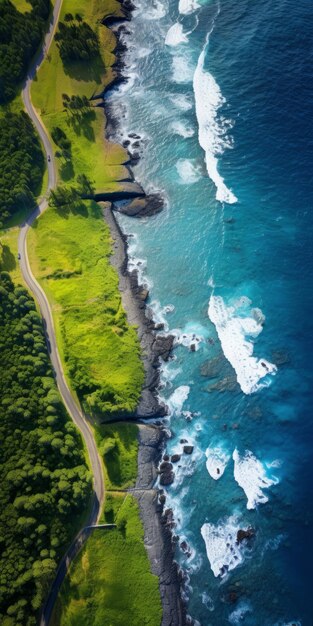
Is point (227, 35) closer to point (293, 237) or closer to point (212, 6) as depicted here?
point (212, 6)

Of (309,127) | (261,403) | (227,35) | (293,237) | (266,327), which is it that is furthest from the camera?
(227,35)

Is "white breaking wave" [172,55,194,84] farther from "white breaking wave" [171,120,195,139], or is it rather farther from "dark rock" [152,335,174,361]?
"dark rock" [152,335,174,361]

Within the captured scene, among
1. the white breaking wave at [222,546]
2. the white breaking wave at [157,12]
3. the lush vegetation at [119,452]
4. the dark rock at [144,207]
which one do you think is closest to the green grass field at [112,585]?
the lush vegetation at [119,452]

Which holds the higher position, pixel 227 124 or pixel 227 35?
pixel 227 35

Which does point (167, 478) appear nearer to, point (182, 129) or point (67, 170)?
point (67, 170)

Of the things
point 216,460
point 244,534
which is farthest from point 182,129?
point 244,534

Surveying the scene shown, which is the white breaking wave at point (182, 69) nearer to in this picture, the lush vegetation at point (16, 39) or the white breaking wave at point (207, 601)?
the lush vegetation at point (16, 39)

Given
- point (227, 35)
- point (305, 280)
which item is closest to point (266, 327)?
point (305, 280)
